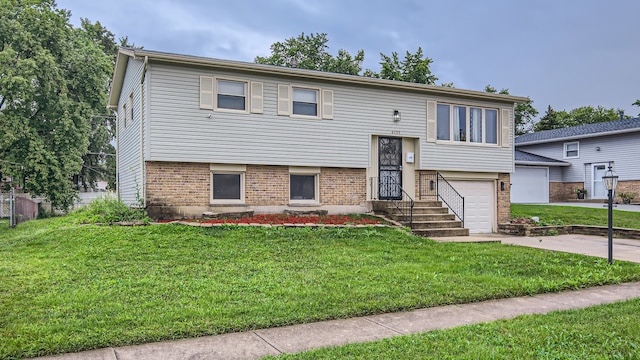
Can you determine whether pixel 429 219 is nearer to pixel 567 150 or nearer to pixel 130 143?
pixel 130 143

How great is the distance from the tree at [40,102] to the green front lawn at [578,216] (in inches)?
848

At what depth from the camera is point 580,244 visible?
39.4ft

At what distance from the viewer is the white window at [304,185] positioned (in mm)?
13164

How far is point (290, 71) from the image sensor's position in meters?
12.8

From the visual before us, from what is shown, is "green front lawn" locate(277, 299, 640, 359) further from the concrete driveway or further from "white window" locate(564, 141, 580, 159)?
"white window" locate(564, 141, 580, 159)

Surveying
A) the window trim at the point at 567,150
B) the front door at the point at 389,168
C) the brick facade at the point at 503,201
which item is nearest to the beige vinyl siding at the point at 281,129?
the front door at the point at 389,168

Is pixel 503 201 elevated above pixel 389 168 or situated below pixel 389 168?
below

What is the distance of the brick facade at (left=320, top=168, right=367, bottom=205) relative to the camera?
44.2 ft

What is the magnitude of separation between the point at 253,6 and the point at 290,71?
16.8ft

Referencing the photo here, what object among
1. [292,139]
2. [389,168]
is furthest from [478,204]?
[292,139]

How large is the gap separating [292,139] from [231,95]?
211cm

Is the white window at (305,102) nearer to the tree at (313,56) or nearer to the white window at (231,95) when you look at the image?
the white window at (231,95)

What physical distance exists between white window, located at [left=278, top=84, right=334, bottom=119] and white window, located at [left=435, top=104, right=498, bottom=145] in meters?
4.00

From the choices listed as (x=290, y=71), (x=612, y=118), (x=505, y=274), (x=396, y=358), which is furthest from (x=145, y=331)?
(x=612, y=118)
